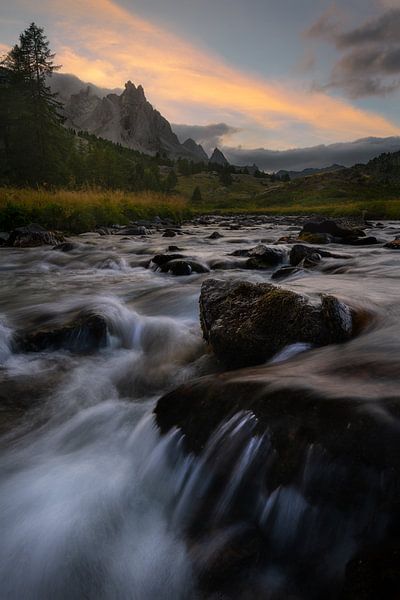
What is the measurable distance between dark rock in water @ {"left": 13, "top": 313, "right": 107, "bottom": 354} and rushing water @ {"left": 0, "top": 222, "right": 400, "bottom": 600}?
0.40ft

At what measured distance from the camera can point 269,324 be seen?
3902mm

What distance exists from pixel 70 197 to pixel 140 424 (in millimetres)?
18572

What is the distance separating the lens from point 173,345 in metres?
5.28

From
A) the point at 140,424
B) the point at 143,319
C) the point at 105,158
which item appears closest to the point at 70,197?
the point at 143,319

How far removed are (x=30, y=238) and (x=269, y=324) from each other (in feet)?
38.9

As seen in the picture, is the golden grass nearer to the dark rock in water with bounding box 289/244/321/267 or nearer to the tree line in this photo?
the dark rock in water with bounding box 289/244/321/267

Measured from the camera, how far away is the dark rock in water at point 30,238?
13.8 metres

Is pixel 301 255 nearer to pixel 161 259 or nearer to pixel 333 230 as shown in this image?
pixel 161 259

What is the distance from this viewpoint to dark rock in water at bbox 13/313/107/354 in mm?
4910

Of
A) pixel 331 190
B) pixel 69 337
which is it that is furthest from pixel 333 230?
pixel 331 190

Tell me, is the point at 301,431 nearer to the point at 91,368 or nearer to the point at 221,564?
the point at 221,564

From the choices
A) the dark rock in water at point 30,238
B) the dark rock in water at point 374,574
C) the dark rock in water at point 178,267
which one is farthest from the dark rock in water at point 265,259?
the dark rock in water at point 374,574

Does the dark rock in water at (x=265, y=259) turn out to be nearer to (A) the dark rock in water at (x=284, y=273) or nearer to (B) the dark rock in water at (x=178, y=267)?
(B) the dark rock in water at (x=178, y=267)

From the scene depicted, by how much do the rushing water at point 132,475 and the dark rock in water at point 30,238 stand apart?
872cm
